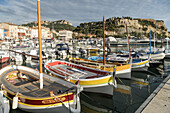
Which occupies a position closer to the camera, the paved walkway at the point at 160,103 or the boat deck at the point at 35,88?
the paved walkway at the point at 160,103

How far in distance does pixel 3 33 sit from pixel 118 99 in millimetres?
81667

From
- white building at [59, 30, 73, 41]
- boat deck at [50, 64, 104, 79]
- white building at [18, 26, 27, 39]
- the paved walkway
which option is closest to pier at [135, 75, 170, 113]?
the paved walkway

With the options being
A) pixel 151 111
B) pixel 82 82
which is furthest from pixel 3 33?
pixel 151 111

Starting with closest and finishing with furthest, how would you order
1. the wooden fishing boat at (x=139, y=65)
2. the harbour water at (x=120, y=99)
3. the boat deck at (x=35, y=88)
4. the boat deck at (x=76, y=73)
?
the boat deck at (x=35, y=88) → the harbour water at (x=120, y=99) → the boat deck at (x=76, y=73) → the wooden fishing boat at (x=139, y=65)

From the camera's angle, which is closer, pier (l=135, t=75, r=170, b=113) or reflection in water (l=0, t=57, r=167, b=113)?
pier (l=135, t=75, r=170, b=113)

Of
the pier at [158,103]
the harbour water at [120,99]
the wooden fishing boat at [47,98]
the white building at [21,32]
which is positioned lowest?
the harbour water at [120,99]

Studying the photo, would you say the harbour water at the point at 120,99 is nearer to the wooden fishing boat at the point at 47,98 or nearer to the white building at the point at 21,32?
the wooden fishing boat at the point at 47,98

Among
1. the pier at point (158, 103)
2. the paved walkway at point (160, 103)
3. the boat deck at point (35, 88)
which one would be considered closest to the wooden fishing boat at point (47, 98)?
the boat deck at point (35, 88)

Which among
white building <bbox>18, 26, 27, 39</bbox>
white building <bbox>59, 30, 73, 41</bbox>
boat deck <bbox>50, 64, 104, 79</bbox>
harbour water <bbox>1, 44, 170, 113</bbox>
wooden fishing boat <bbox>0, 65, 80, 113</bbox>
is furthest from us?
white building <bbox>59, 30, 73, 41</bbox>

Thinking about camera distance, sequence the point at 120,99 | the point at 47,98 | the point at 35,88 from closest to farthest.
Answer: the point at 47,98, the point at 35,88, the point at 120,99

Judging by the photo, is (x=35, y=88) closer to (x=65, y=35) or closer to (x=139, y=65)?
(x=139, y=65)

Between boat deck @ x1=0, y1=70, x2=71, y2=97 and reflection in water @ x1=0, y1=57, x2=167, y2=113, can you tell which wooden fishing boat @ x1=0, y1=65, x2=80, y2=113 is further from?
reflection in water @ x1=0, y1=57, x2=167, y2=113

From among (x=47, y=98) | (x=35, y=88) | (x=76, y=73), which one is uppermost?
(x=76, y=73)

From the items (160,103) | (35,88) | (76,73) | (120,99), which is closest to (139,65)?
(120,99)
